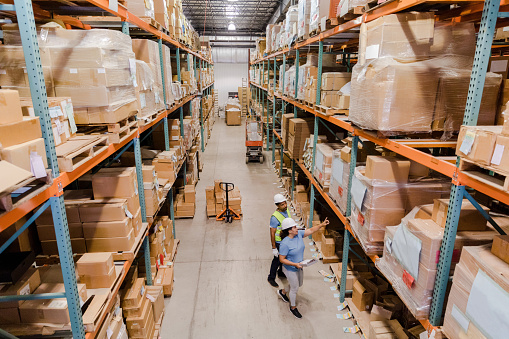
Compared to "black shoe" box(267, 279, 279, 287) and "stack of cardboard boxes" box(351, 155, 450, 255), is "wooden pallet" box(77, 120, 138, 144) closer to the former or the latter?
"stack of cardboard boxes" box(351, 155, 450, 255)

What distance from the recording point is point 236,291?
18.0 feet

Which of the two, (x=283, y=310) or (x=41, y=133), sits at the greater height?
(x=41, y=133)

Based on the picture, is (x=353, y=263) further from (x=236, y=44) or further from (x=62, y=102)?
(x=236, y=44)

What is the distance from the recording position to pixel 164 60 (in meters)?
5.89

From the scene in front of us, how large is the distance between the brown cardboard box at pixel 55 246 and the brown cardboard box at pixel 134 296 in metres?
0.88

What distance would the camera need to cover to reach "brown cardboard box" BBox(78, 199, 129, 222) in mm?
3506

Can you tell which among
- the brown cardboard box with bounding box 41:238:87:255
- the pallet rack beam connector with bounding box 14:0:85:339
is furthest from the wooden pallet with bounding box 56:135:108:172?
the brown cardboard box with bounding box 41:238:87:255

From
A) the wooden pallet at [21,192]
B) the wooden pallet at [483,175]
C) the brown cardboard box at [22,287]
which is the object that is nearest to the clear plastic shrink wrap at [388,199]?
the wooden pallet at [483,175]

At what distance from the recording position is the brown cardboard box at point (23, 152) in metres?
1.76

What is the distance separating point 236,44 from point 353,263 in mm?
27522

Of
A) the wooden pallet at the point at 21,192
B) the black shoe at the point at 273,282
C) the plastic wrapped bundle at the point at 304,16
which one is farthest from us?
the plastic wrapped bundle at the point at 304,16

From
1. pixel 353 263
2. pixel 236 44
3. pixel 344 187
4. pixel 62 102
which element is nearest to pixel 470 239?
pixel 344 187

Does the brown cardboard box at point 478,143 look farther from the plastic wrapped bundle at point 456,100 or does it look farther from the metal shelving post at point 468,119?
the plastic wrapped bundle at point 456,100

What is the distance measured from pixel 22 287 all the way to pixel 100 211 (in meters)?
1.14
